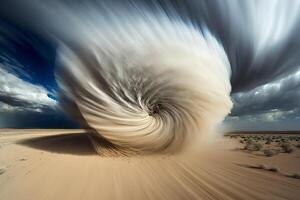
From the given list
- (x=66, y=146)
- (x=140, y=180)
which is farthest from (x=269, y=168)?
(x=66, y=146)

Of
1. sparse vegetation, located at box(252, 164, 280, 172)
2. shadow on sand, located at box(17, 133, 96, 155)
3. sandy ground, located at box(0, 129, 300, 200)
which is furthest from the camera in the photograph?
shadow on sand, located at box(17, 133, 96, 155)

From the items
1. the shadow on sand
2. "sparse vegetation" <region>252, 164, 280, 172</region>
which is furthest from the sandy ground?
the shadow on sand

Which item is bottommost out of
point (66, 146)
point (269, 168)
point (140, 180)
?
point (66, 146)

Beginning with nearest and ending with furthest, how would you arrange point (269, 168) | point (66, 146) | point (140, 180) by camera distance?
point (140, 180) → point (269, 168) → point (66, 146)

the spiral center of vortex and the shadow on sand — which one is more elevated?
the spiral center of vortex

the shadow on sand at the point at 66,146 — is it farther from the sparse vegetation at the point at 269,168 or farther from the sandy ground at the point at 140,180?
the sparse vegetation at the point at 269,168

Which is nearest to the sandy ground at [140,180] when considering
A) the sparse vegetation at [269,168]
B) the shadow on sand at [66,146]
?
the sparse vegetation at [269,168]

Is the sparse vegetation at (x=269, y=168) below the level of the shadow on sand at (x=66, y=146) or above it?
above

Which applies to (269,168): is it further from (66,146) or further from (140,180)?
(66,146)

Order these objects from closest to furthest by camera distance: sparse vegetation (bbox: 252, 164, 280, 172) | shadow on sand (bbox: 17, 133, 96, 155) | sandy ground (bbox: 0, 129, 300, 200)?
sandy ground (bbox: 0, 129, 300, 200)
sparse vegetation (bbox: 252, 164, 280, 172)
shadow on sand (bbox: 17, 133, 96, 155)

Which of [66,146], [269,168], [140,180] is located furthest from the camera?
[66,146]

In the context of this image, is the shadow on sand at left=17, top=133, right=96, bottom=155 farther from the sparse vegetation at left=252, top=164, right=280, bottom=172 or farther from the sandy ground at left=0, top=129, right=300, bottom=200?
the sparse vegetation at left=252, top=164, right=280, bottom=172

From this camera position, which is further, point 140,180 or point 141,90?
point 141,90

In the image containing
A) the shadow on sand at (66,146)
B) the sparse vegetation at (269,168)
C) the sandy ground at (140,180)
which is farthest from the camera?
the shadow on sand at (66,146)
